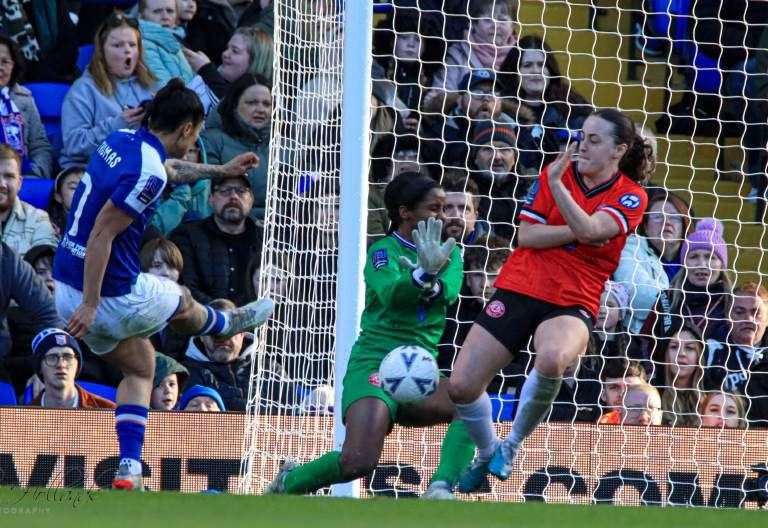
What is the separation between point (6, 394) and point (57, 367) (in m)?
0.49

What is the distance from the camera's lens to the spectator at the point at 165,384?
853 centimetres

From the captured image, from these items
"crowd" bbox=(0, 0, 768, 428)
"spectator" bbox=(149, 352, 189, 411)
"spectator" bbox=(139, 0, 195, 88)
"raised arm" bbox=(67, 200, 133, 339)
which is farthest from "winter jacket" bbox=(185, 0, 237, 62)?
"raised arm" bbox=(67, 200, 133, 339)

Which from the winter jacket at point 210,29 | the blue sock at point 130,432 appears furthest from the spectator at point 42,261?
the blue sock at point 130,432

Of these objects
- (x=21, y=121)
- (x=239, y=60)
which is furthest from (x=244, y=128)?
(x=21, y=121)

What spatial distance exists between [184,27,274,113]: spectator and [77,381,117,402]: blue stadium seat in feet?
7.89

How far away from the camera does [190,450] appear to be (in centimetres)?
802

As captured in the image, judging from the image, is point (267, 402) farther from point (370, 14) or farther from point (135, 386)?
point (370, 14)

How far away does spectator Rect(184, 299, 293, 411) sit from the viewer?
880cm

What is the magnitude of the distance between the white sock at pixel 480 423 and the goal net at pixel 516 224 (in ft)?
4.09

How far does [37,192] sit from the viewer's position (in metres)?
9.31

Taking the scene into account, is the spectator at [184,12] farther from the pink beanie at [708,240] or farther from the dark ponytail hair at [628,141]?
the dark ponytail hair at [628,141]

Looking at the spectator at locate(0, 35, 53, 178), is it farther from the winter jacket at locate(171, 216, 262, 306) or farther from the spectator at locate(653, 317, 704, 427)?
the spectator at locate(653, 317, 704, 427)

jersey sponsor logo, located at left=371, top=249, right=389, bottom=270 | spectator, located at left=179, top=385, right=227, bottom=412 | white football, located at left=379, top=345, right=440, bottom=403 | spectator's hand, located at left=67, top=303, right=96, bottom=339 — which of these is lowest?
spectator, located at left=179, top=385, right=227, bottom=412

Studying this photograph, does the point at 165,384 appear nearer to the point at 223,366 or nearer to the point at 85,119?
the point at 223,366
